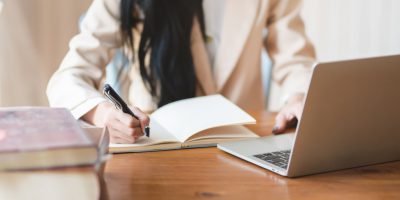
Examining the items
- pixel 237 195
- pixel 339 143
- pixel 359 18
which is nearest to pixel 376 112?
pixel 339 143

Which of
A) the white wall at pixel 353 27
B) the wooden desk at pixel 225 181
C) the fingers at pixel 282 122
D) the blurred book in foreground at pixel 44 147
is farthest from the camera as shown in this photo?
the white wall at pixel 353 27

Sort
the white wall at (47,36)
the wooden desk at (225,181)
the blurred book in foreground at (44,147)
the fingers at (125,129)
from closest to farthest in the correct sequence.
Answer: the blurred book in foreground at (44,147), the wooden desk at (225,181), the fingers at (125,129), the white wall at (47,36)

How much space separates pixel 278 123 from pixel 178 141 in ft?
0.85

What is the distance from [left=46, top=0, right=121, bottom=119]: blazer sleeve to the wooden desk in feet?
0.97

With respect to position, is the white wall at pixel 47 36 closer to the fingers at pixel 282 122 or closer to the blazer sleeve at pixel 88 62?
the blazer sleeve at pixel 88 62

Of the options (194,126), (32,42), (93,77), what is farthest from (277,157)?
(32,42)

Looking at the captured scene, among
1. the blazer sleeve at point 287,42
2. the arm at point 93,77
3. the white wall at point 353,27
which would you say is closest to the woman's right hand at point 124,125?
the arm at point 93,77

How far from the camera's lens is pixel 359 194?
813mm

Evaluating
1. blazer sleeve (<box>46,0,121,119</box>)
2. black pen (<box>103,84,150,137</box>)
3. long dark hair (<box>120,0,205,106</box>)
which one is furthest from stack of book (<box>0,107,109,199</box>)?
long dark hair (<box>120,0,205,106</box>)

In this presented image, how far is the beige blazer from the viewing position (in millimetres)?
1509

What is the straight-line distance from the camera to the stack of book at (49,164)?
2.05 feet

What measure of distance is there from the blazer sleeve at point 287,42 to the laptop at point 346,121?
61 cm

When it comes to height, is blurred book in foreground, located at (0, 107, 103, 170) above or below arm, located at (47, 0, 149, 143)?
above

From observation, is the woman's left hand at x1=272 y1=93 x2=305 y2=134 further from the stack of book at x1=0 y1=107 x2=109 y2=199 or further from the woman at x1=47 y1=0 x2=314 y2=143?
the stack of book at x1=0 y1=107 x2=109 y2=199
